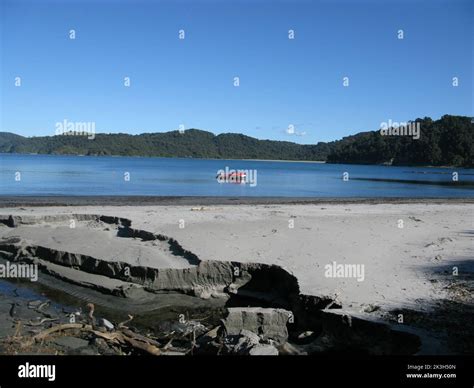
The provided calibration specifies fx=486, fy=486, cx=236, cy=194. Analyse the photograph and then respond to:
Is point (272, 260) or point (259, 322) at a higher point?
point (272, 260)

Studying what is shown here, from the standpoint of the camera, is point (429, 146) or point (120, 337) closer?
point (120, 337)

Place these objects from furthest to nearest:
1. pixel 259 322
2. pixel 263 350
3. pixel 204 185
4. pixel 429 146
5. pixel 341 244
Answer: pixel 429 146, pixel 204 185, pixel 341 244, pixel 259 322, pixel 263 350

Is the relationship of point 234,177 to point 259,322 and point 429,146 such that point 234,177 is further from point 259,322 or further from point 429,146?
point 429,146

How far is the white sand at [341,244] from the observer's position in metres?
9.20

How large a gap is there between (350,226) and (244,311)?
9.96 m

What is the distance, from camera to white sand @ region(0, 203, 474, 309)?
362 inches

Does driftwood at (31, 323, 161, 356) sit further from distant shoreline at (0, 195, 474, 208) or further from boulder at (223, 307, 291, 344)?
distant shoreline at (0, 195, 474, 208)

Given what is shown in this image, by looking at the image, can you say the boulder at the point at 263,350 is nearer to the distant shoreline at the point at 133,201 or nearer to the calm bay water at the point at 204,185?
the distant shoreline at the point at 133,201

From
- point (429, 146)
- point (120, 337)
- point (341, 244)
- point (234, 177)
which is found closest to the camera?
point (120, 337)

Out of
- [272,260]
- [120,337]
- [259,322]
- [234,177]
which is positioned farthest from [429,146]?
[120,337]

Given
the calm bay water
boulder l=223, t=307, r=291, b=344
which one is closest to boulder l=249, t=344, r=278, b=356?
boulder l=223, t=307, r=291, b=344

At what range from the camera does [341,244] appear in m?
13.5

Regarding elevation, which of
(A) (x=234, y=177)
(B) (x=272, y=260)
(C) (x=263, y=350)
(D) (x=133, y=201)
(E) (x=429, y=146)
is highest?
(E) (x=429, y=146)

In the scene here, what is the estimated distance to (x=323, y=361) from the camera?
14.9ft
